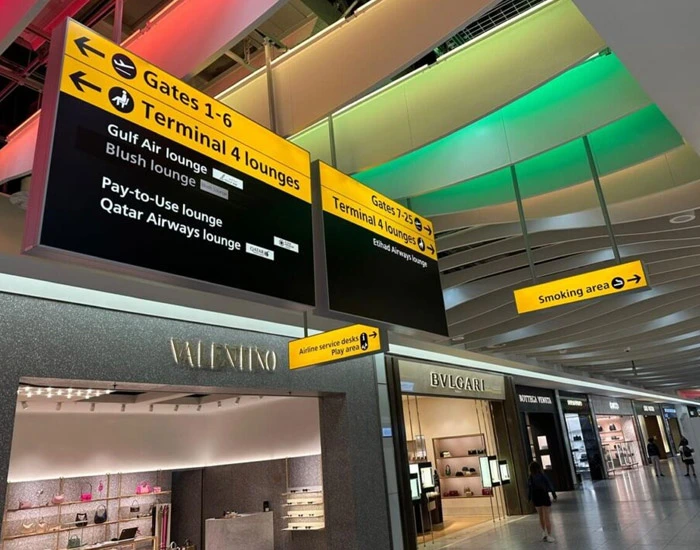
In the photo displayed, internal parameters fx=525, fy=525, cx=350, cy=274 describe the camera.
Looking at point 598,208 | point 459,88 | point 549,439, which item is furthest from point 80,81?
point 549,439

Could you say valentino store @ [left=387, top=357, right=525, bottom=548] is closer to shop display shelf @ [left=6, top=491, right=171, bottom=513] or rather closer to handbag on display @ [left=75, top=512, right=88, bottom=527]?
shop display shelf @ [left=6, top=491, right=171, bottom=513]

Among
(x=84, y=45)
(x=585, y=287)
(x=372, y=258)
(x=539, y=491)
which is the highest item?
(x=84, y=45)

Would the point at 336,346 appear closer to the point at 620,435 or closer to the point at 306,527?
the point at 306,527

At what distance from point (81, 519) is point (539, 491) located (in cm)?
837

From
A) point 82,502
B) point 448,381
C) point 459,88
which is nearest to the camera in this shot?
point 459,88

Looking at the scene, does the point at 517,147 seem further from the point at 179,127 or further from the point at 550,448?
the point at 550,448

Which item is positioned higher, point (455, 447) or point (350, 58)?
point (350, 58)

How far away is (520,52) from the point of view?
4074 mm

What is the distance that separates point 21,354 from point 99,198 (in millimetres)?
3733

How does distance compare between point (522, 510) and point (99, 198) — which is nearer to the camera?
point (99, 198)

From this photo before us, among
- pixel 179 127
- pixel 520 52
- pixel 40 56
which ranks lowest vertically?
pixel 179 127

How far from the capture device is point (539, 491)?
9602mm

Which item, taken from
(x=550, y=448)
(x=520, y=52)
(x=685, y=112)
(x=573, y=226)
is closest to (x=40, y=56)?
(x=520, y=52)

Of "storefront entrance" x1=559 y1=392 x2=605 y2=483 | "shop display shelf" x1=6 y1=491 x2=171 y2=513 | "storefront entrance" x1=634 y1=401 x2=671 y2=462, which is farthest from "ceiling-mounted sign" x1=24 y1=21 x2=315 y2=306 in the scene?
"storefront entrance" x1=634 y1=401 x2=671 y2=462
